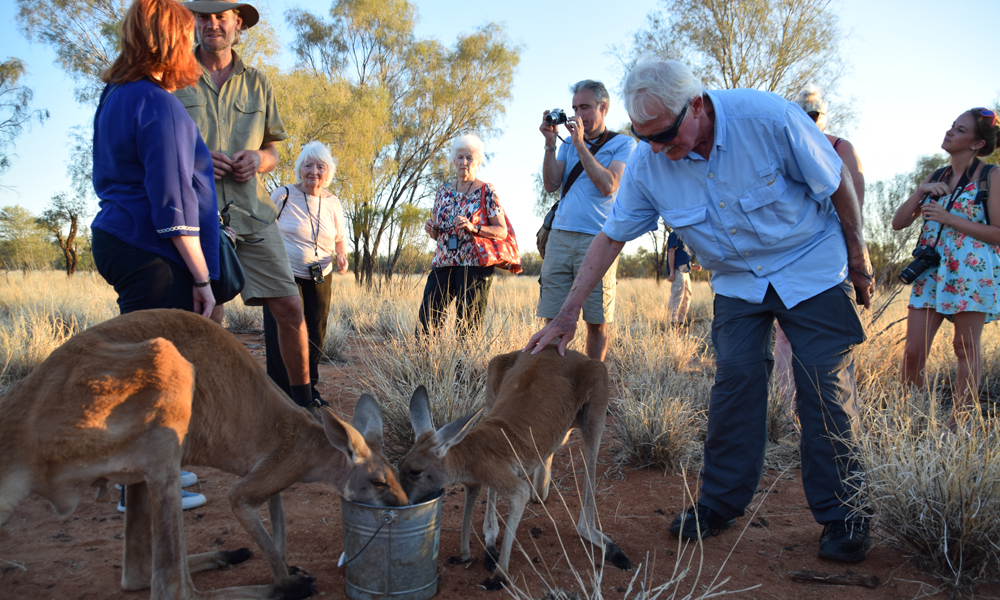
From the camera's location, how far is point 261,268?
4.07 meters

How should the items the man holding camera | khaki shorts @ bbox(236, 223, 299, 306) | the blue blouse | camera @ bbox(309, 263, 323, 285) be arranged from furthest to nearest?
camera @ bbox(309, 263, 323, 285)
the man holding camera
khaki shorts @ bbox(236, 223, 299, 306)
the blue blouse

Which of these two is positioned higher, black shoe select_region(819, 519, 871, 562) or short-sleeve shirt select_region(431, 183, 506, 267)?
short-sleeve shirt select_region(431, 183, 506, 267)

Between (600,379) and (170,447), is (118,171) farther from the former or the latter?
(600,379)

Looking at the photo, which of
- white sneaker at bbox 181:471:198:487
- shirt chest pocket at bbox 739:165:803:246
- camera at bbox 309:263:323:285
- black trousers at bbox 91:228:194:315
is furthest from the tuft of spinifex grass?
camera at bbox 309:263:323:285

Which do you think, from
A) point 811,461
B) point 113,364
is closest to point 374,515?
point 113,364

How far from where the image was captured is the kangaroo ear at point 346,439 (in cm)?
250

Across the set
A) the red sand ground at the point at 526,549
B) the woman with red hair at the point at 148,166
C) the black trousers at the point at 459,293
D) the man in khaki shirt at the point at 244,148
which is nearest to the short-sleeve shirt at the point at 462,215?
the black trousers at the point at 459,293

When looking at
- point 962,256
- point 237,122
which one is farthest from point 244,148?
point 962,256

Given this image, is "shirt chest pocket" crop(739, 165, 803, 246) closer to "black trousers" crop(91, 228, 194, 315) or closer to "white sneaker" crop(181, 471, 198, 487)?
"black trousers" crop(91, 228, 194, 315)

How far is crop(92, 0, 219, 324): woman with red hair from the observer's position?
271cm

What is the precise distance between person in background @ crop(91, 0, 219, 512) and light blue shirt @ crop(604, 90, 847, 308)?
257 cm

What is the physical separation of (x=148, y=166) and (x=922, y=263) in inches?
214

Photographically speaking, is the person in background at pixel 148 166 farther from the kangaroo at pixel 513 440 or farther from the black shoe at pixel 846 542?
the black shoe at pixel 846 542

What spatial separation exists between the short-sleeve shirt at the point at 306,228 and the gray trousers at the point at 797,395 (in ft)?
13.2
